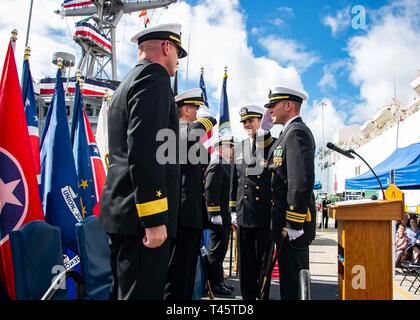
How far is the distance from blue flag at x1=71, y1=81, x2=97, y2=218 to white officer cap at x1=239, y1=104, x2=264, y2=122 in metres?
2.16

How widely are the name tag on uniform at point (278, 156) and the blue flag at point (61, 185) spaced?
7.08 ft

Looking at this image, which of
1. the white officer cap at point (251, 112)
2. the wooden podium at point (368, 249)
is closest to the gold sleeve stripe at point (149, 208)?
the wooden podium at point (368, 249)

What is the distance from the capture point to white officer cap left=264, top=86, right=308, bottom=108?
3.24 m

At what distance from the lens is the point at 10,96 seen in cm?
337

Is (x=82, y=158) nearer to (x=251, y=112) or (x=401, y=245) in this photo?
(x=251, y=112)

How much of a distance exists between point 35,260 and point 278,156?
7.10 feet

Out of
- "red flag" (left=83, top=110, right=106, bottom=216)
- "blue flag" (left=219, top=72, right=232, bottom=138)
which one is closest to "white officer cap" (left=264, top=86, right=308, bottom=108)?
"red flag" (left=83, top=110, right=106, bottom=216)

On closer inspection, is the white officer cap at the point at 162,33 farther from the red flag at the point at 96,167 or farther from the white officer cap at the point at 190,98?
the red flag at the point at 96,167

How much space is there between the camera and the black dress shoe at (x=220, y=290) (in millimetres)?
4590

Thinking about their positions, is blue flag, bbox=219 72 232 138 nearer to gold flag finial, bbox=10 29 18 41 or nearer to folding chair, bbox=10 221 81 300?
gold flag finial, bbox=10 29 18 41
